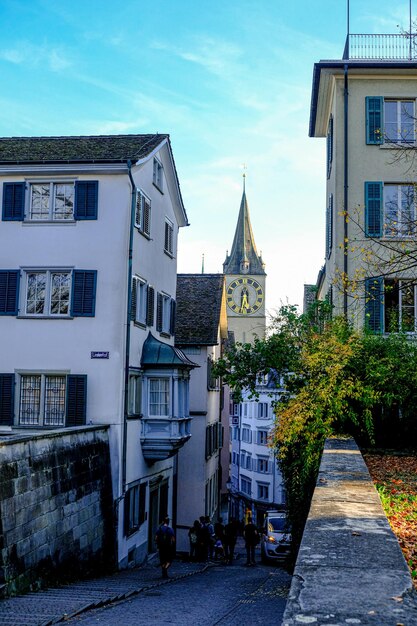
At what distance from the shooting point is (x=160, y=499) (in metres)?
28.8

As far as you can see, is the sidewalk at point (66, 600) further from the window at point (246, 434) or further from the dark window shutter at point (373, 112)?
the window at point (246, 434)

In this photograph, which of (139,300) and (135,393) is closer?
(135,393)

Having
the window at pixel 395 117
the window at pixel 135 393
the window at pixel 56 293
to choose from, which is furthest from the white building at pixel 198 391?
the window at pixel 395 117

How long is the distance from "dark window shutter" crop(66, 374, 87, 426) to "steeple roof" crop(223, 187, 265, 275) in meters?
85.1

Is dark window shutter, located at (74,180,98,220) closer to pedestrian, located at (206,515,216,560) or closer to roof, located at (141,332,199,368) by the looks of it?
roof, located at (141,332,199,368)

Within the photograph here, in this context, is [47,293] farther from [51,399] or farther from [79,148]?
[79,148]

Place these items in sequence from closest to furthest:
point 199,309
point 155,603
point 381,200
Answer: point 155,603
point 381,200
point 199,309

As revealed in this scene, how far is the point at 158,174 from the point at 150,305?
5.24m

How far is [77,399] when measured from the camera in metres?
22.2

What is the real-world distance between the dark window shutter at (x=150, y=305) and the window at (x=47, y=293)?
341cm

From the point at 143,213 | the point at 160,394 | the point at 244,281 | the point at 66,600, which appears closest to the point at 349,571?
the point at 66,600

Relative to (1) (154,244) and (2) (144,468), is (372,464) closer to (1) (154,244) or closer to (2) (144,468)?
(2) (144,468)

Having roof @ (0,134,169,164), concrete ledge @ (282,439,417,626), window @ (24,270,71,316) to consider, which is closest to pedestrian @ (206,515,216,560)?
window @ (24,270,71,316)

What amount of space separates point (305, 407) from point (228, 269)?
91979 millimetres
